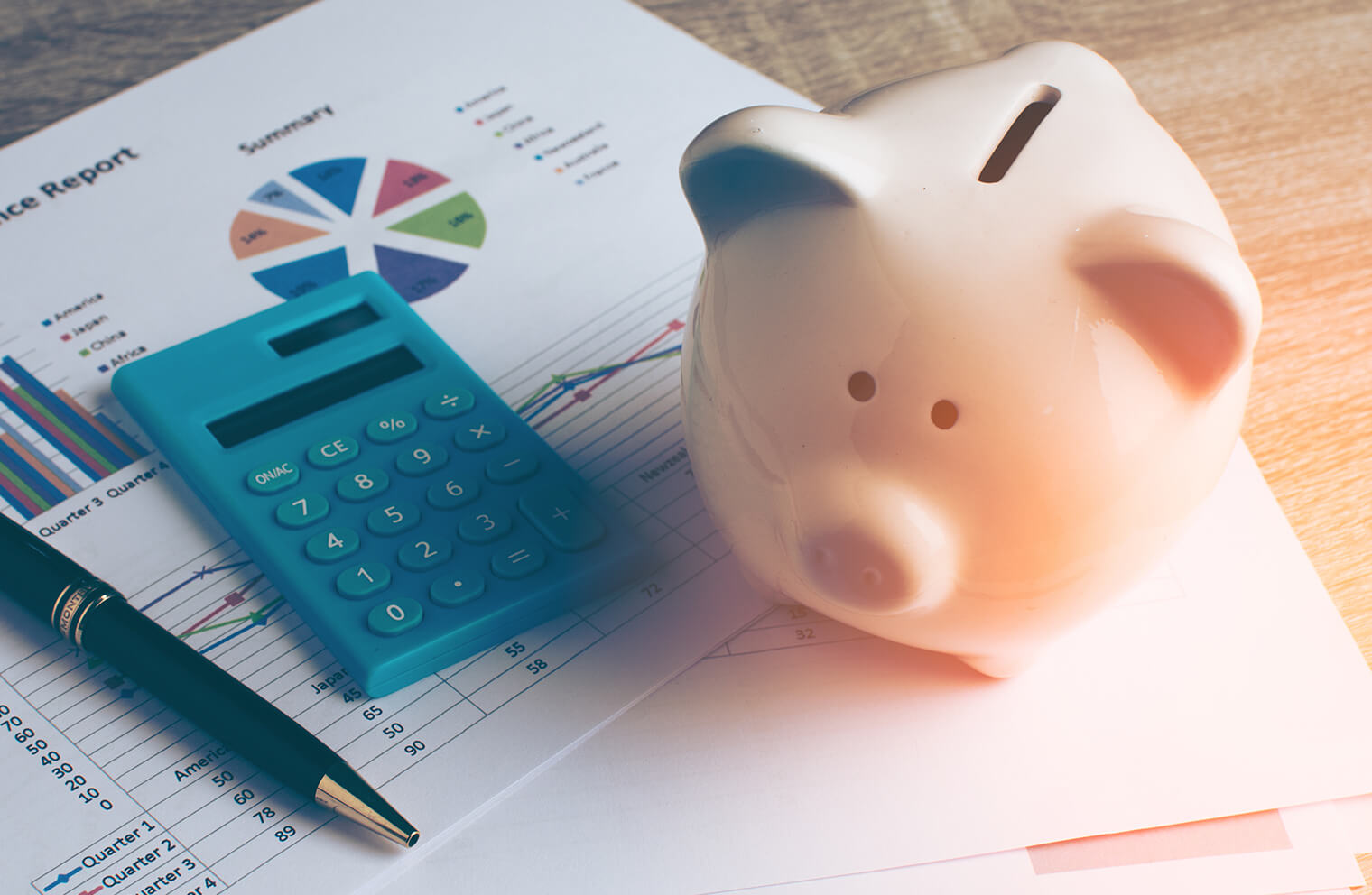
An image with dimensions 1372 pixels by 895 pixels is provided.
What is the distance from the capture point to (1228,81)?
673 mm

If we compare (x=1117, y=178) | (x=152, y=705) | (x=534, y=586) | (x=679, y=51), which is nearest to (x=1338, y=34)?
(x=679, y=51)

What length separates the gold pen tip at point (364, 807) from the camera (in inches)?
14.2

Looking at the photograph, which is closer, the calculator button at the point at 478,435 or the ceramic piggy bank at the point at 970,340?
the ceramic piggy bank at the point at 970,340

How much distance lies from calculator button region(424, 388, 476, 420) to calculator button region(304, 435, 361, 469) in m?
0.03

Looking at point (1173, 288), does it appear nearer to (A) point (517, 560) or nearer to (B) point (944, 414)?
(B) point (944, 414)

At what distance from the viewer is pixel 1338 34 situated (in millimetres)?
705

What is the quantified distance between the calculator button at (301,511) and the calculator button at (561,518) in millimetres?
76

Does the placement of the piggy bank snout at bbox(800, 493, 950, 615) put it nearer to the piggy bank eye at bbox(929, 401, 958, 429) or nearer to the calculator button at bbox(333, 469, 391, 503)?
the piggy bank eye at bbox(929, 401, 958, 429)

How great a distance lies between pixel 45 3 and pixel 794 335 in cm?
67

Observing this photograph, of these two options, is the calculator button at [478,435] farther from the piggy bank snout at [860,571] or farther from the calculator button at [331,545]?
the piggy bank snout at [860,571]

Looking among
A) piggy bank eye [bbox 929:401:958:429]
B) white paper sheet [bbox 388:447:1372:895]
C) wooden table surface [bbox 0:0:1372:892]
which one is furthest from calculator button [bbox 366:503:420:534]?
wooden table surface [bbox 0:0:1372:892]

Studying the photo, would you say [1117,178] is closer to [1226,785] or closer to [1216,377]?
[1216,377]

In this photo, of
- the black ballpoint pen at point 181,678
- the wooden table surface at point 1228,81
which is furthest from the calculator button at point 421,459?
the wooden table surface at point 1228,81

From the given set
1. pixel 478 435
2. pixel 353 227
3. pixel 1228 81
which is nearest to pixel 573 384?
pixel 478 435
